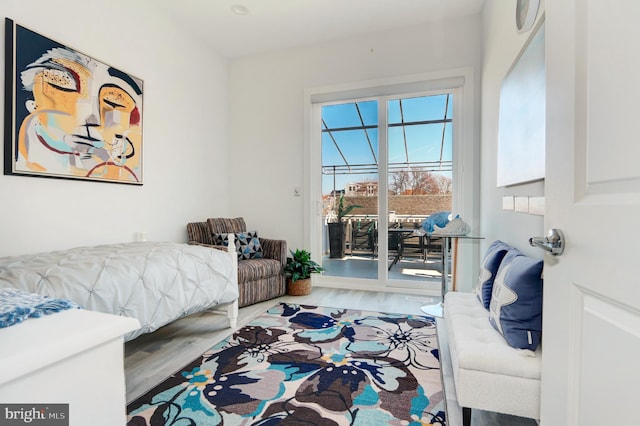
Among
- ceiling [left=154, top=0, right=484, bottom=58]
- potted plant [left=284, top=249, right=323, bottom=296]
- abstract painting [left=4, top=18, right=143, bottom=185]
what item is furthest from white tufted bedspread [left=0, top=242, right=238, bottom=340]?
ceiling [left=154, top=0, right=484, bottom=58]

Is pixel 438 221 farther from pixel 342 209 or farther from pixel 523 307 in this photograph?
pixel 523 307

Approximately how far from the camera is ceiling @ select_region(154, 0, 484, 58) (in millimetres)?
3025

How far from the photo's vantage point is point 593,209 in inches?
26.8

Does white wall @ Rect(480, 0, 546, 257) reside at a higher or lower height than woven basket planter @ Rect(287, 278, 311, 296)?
higher

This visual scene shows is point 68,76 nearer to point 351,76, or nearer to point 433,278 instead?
point 351,76

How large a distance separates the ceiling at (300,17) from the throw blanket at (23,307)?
3237 mm

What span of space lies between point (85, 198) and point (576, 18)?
306 centimetres

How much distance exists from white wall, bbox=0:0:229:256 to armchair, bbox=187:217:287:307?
0.73ft

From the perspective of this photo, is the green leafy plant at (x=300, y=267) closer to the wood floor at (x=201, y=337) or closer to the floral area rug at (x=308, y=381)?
the wood floor at (x=201, y=337)

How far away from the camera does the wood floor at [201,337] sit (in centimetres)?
164

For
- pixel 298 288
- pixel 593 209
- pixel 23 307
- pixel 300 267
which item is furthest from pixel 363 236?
pixel 23 307

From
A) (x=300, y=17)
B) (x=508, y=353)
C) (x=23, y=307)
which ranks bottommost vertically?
(x=508, y=353)

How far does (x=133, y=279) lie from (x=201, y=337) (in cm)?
86

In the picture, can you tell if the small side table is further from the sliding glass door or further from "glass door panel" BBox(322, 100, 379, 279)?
"glass door panel" BBox(322, 100, 379, 279)
